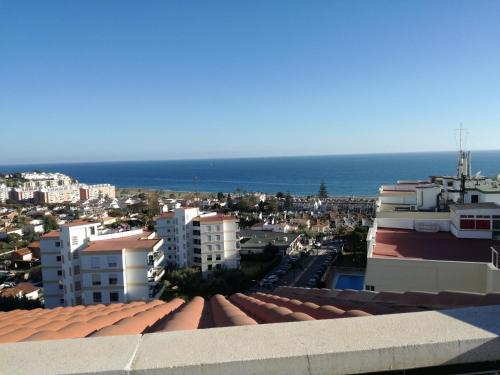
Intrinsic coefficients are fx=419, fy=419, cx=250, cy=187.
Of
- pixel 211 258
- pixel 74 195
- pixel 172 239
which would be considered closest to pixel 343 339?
pixel 211 258

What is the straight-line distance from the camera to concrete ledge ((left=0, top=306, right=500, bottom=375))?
5.69 feet

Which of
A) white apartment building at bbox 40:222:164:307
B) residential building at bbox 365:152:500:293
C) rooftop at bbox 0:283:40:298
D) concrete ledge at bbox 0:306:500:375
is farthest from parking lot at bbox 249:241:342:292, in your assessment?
concrete ledge at bbox 0:306:500:375

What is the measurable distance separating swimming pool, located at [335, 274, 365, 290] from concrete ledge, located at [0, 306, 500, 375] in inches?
663

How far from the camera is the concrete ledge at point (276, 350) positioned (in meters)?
1.74

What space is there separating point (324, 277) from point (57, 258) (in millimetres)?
13478

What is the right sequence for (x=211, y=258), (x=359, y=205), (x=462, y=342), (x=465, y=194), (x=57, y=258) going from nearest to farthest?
(x=462, y=342), (x=465, y=194), (x=57, y=258), (x=211, y=258), (x=359, y=205)

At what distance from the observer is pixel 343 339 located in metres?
1.92

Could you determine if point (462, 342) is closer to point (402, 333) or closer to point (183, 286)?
point (402, 333)

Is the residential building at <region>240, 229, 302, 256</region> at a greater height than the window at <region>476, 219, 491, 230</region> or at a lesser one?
lesser

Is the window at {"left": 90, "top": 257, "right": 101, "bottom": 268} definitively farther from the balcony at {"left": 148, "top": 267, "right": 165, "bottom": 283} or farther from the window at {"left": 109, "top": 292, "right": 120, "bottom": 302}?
the balcony at {"left": 148, "top": 267, "right": 165, "bottom": 283}

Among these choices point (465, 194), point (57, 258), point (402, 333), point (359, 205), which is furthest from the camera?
point (359, 205)

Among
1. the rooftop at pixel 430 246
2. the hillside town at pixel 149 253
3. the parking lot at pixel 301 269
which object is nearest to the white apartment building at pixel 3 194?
the hillside town at pixel 149 253

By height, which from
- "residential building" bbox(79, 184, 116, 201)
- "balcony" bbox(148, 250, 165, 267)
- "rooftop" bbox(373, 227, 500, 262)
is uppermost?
"rooftop" bbox(373, 227, 500, 262)

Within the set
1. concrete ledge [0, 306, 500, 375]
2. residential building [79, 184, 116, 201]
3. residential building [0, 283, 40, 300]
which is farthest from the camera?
residential building [79, 184, 116, 201]
